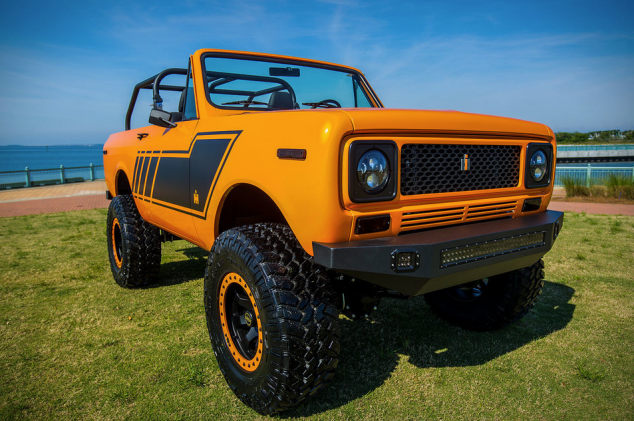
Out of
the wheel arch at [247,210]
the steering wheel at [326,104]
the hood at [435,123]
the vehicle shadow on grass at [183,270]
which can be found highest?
the steering wheel at [326,104]

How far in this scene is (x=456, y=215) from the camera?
225 cm

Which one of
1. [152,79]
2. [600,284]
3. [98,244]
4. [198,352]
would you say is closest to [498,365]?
[198,352]

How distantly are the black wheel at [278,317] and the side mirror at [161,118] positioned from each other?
1.32 m

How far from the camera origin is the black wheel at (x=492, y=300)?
3.01m

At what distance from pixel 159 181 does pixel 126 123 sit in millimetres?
2190

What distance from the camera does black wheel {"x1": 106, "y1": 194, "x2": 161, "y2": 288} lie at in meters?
4.16

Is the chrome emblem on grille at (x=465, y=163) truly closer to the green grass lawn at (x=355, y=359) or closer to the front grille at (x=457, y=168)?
the front grille at (x=457, y=168)

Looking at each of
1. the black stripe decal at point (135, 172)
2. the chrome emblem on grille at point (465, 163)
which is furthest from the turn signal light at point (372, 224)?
the black stripe decal at point (135, 172)

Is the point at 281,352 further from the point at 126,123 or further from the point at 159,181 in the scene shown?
the point at 126,123

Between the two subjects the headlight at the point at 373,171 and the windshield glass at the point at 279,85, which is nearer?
the headlight at the point at 373,171

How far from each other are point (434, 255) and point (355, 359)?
1298mm

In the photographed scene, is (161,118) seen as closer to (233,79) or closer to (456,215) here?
(233,79)

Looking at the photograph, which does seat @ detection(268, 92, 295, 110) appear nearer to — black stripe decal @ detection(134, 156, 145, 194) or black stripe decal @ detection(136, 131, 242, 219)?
black stripe decal @ detection(136, 131, 242, 219)

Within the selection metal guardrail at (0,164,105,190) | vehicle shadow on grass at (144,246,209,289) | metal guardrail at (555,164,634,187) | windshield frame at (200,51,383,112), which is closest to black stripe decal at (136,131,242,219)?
A: windshield frame at (200,51,383,112)
